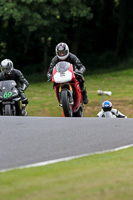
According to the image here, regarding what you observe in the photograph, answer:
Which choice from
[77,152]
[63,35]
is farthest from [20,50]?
[77,152]

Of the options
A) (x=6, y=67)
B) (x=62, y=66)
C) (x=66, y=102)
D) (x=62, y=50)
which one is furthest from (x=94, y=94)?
(x=66, y=102)

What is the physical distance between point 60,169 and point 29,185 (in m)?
1.32

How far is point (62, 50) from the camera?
55.9 ft

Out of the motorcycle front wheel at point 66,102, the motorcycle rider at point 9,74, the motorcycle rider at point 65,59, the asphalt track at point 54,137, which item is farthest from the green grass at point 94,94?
the asphalt track at point 54,137

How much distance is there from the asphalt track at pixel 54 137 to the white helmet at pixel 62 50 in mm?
3670

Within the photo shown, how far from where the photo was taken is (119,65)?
1672 inches

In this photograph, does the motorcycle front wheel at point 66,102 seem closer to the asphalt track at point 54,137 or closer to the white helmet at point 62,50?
the white helmet at point 62,50

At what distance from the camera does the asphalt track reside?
31.0 ft

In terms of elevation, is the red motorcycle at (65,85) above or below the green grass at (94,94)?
above

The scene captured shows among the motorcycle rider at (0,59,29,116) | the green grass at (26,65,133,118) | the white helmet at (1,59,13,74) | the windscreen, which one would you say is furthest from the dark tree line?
the windscreen

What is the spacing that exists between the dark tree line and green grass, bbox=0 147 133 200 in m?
29.6

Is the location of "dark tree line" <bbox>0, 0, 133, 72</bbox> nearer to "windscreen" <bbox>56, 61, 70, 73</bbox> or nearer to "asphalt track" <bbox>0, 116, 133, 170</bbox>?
"windscreen" <bbox>56, 61, 70, 73</bbox>

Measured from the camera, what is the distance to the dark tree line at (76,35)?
130 ft

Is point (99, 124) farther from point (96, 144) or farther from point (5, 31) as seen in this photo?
point (5, 31)
